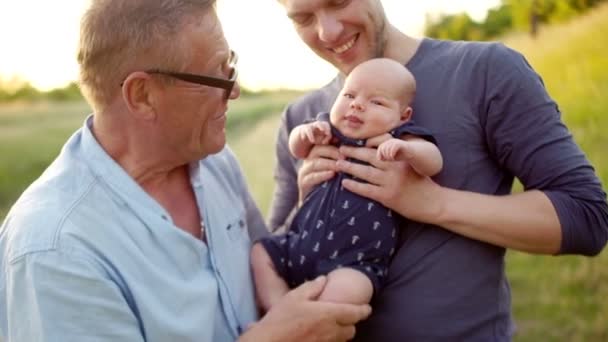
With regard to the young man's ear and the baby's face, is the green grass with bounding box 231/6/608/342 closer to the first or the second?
the baby's face

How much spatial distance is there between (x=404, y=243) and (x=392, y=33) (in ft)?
2.00

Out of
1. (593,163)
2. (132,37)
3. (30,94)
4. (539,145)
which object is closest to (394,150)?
(539,145)

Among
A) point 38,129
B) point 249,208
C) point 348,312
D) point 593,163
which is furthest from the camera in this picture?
point 38,129

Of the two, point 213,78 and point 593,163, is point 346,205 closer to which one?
point 213,78

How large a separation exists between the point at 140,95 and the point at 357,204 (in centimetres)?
65

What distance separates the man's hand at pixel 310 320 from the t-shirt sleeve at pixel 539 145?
0.56 meters

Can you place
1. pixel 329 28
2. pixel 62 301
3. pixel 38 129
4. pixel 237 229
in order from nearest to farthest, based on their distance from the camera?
pixel 62 301 → pixel 329 28 → pixel 237 229 → pixel 38 129

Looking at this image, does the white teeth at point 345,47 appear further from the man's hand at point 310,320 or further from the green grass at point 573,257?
the green grass at point 573,257

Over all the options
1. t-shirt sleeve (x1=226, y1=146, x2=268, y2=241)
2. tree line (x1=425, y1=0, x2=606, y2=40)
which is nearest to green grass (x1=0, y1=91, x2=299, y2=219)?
tree line (x1=425, y1=0, x2=606, y2=40)

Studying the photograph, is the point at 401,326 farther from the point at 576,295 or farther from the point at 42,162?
the point at 42,162

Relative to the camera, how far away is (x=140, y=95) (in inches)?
75.5

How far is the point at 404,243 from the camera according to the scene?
2.06 m

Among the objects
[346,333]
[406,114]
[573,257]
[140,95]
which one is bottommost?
[573,257]

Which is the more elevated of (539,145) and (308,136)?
(308,136)
